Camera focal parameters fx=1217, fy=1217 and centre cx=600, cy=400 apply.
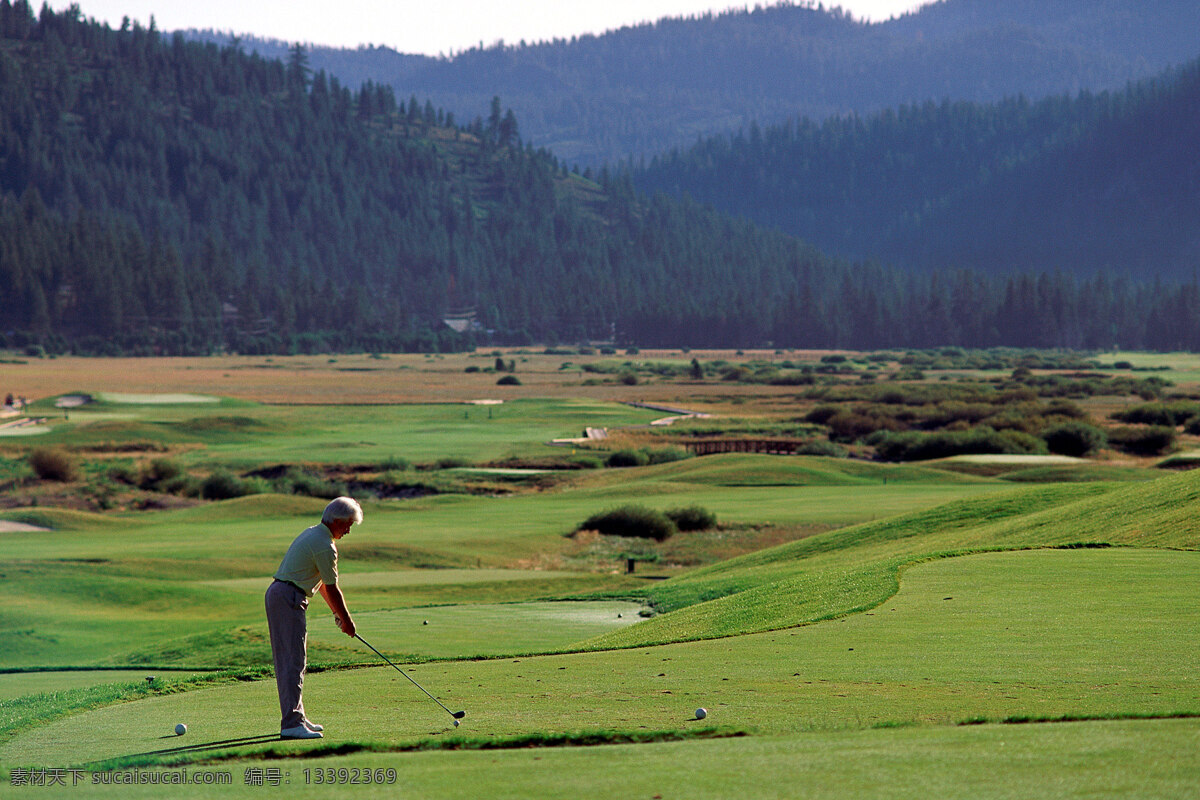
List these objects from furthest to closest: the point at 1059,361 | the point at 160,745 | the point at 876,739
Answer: the point at 1059,361 < the point at 160,745 < the point at 876,739

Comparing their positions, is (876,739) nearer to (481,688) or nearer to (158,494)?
(481,688)

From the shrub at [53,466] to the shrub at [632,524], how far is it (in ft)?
89.5

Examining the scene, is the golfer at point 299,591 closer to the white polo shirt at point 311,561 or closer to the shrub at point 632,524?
the white polo shirt at point 311,561

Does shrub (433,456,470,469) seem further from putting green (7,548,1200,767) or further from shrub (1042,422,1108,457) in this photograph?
putting green (7,548,1200,767)

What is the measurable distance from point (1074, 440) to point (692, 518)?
33.8 meters

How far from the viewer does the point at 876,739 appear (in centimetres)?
793

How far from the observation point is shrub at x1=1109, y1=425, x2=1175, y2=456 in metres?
63.6

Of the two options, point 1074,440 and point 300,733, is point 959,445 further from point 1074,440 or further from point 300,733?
point 300,733

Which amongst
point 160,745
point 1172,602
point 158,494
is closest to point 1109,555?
point 1172,602

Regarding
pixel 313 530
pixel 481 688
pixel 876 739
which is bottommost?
pixel 481 688

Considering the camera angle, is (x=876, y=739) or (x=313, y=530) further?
(x=313, y=530)

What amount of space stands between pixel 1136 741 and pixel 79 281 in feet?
600

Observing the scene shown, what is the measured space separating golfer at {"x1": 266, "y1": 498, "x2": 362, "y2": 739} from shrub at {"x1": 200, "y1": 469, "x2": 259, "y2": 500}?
40.5 m

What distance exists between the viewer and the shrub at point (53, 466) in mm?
52031
